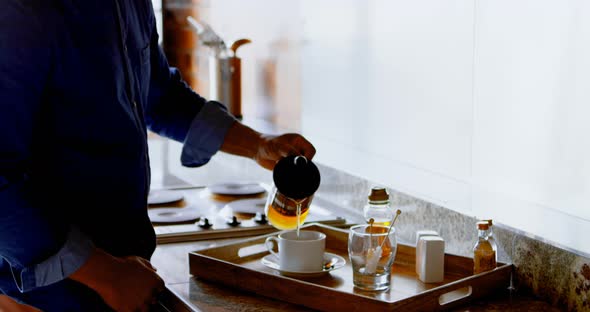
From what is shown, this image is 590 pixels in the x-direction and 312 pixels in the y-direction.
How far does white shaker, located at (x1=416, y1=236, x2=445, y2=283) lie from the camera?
5.12ft

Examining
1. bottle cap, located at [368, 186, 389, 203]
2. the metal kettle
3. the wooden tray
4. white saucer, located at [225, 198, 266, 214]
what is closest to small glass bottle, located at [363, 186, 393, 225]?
bottle cap, located at [368, 186, 389, 203]

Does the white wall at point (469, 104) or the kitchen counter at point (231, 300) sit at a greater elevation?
the white wall at point (469, 104)

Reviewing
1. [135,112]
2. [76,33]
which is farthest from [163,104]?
[76,33]

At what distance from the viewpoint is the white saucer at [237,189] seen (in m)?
2.43

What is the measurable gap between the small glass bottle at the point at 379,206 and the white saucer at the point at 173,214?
20.7 inches

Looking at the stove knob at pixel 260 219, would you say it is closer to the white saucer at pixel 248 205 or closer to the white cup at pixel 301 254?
the white saucer at pixel 248 205

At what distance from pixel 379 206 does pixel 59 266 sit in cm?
69

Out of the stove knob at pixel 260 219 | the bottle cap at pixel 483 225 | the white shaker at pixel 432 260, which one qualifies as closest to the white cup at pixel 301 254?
the white shaker at pixel 432 260

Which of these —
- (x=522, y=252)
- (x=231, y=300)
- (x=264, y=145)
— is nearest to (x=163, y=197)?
(x=264, y=145)

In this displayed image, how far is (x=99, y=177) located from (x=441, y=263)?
667 millimetres

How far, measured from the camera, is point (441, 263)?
157cm

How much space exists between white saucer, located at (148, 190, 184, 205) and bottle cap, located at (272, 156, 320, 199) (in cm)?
71

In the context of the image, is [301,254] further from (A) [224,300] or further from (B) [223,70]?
(B) [223,70]

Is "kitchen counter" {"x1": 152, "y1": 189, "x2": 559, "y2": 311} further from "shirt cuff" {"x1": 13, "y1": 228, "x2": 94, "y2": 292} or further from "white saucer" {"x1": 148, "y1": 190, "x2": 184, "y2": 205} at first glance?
"white saucer" {"x1": 148, "y1": 190, "x2": 184, "y2": 205}
